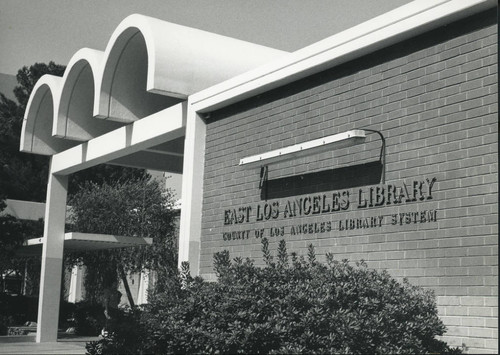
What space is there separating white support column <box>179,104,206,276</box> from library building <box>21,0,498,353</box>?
0.02 metres

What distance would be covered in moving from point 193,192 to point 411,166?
4795 millimetres

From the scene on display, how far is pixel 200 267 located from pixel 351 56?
4648 mm

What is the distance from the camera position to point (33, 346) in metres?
18.2

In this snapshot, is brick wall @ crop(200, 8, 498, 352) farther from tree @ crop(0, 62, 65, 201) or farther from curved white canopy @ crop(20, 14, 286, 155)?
tree @ crop(0, 62, 65, 201)

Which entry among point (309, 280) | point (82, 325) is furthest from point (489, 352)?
point (82, 325)

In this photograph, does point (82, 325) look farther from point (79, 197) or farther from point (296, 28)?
point (296, 28)

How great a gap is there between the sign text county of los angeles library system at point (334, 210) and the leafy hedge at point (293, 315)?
752 mm

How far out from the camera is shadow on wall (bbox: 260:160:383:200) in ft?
32.7

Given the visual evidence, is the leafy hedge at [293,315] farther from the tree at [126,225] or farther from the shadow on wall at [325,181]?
the tree at [126,225]

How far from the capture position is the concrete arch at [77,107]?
1756cm

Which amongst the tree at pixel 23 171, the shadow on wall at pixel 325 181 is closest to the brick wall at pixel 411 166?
the shadow on wall at pixel 325 181

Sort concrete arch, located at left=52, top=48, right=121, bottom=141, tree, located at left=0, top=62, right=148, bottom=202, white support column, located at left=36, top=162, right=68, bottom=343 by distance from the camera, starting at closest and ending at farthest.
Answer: concrete arch, located at left=52, top=48, right=121, bottom=141
white support column, located at left=36, top=162, right=68, bottom=343
tree, located at left=0, top=62, right=148, bottom=202

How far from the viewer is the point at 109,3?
13.7m

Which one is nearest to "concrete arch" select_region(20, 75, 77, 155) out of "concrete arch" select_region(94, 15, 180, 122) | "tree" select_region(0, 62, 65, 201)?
"concrete arch" select_region(94, 15, 180, 122)
